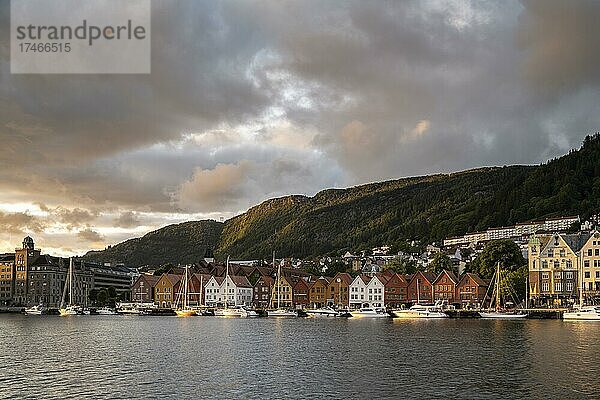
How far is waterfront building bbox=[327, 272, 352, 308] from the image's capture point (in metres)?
158

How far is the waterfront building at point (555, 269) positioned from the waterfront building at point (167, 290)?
83.4 m

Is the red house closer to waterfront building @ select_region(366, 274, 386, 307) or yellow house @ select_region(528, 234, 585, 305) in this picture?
waterfront building @ select_region(366, 274, 386, 307)

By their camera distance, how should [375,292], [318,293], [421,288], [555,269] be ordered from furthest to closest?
[318,293] → [375,292] → [421,288] → [555,269]

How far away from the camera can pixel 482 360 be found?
53250 mm

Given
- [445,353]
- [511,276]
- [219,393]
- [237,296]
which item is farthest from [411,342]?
[237,296]

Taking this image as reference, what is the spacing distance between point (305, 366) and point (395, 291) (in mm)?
104767

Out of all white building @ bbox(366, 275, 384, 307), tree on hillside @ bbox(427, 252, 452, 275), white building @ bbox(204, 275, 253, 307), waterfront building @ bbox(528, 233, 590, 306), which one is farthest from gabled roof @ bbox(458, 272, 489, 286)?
white building @ bbox(204, 275, 253, 307)

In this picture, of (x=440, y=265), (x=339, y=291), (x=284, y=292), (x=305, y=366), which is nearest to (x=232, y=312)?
(x=284, y=292)

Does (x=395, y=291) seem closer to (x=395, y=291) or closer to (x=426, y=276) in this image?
(x=395, y=291)

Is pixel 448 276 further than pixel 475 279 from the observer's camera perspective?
Yes

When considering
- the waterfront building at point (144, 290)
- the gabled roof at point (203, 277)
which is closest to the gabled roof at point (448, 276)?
the gabled roof at point (203, 277)

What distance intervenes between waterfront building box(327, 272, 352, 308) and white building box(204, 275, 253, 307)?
2054 cm

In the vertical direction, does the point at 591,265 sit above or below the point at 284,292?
above

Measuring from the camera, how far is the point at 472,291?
5556 inches
